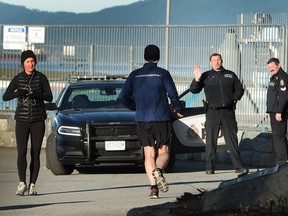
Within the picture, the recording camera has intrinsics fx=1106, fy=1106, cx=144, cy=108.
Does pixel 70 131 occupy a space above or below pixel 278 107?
below

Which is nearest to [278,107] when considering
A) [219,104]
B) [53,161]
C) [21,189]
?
[219,104]

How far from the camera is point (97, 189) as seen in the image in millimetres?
14797

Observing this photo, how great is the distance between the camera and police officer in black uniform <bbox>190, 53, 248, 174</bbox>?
17156mm

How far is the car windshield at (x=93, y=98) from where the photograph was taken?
59.1 feet

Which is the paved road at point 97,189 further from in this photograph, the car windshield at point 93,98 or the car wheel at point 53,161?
the car windshield at point 93,98

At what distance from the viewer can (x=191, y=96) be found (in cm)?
2081

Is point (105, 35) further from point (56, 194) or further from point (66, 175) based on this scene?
point (56, 194)

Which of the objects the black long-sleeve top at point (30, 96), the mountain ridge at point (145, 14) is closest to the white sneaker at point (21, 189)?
the black long-sleeve top at point (30, 96)

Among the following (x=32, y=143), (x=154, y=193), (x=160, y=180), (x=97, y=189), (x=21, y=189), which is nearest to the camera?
(x=160, y=180)

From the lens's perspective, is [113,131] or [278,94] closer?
[113,131]

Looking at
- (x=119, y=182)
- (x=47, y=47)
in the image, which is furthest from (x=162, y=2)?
(x=119, y=182)

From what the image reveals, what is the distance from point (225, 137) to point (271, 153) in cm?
191

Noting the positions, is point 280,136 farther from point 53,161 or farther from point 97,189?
point 97,189

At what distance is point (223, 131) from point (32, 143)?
4.32m
